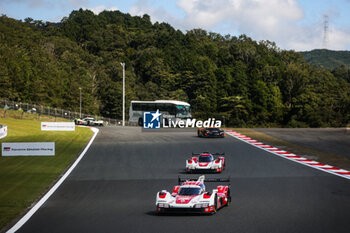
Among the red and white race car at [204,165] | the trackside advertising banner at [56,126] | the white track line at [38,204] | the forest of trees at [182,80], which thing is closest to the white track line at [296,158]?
the red and white race car at [204,165]

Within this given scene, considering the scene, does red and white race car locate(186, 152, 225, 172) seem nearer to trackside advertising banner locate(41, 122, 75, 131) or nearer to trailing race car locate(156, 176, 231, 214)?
trailing race car locate(156, 176, 231, 214)

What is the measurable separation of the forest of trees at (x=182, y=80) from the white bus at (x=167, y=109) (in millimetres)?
12664

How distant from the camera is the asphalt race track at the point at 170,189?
39.7ft

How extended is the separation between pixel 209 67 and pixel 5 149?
112 metres

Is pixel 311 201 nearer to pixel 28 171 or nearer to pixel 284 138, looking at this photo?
pixel 28 171

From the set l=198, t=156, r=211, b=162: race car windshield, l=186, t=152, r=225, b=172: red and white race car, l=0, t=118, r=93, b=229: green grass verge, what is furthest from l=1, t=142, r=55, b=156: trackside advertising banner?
l=198, t=156, r=211, b=162: race car windshield

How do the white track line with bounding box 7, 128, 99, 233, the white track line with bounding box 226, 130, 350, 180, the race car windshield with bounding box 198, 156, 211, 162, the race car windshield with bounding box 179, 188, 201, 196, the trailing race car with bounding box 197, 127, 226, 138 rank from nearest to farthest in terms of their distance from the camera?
the white track line with bounding box 7, 128, 99, 233 → the race car windshield with bounding box 179, 188, 201, 196 → the race car windshield with bounding box 198, 156, 211, 162 → the white track line with bounding box 226, 130, 350, 180 → the trailing race car with bounding box 197, 127, 226, 138

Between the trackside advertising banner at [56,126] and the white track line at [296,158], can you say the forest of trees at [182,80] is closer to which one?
the trackside advertising banner at [56,126]

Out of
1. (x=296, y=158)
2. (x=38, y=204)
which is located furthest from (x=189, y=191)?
(x=296, y=158)

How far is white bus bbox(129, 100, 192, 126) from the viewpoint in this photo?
66.0 m

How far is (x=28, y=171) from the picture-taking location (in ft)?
78.6

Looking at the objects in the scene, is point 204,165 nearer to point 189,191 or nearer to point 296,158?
point 189,191

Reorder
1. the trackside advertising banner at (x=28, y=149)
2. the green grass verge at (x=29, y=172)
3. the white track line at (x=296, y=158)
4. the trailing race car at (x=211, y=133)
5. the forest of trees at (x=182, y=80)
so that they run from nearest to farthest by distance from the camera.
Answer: the green grass verge at (x=29, y=172) < the white track line at (x=296, y=158) < the trackside advertising banner at (x=28, y=149) < the trailing race car at (x=211, y=133) < the forest of trees at (x=182, y=80)

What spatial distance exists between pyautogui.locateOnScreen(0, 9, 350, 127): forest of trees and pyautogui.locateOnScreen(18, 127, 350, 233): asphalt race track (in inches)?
2094
